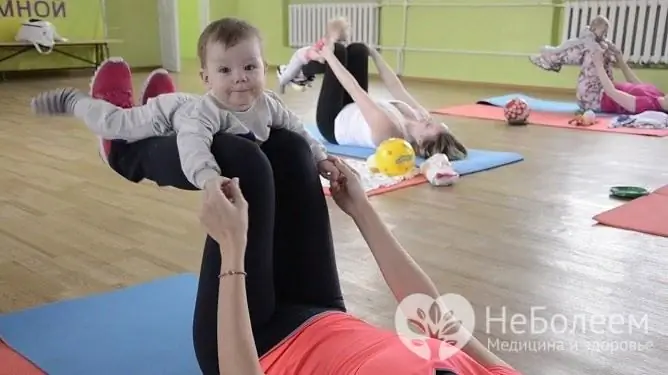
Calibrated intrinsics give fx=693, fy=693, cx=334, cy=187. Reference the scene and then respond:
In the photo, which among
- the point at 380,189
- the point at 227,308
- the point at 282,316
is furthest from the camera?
the point at 380,189

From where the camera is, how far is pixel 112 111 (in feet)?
4.80

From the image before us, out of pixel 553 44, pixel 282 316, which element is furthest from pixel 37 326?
pixel 553 44

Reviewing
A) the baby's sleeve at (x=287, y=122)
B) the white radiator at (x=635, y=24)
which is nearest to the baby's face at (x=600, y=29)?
the white radiator at (x=635, y=24)

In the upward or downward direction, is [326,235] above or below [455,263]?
above

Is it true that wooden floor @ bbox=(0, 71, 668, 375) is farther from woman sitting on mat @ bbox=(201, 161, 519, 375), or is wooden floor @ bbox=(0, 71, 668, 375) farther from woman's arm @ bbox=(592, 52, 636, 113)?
woman's arm @ bbox=(592, 52, 636, 113)

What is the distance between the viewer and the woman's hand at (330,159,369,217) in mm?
1330

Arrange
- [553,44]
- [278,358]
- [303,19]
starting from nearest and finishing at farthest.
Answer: [278,358], [553,44], [303,19]

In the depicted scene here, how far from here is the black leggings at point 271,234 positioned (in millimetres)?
1184

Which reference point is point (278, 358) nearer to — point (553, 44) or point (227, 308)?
point (227, 308)

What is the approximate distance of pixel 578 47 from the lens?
5.29 metres

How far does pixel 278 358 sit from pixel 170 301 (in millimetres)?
840

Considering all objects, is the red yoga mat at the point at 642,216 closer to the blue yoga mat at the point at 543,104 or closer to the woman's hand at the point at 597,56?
the woman's hand at the point at 597,56

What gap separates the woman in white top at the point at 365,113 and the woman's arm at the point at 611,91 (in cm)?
200

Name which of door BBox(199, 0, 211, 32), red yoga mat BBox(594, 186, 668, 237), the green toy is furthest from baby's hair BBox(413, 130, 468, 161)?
door BBox(199, 0, 211, 32)
